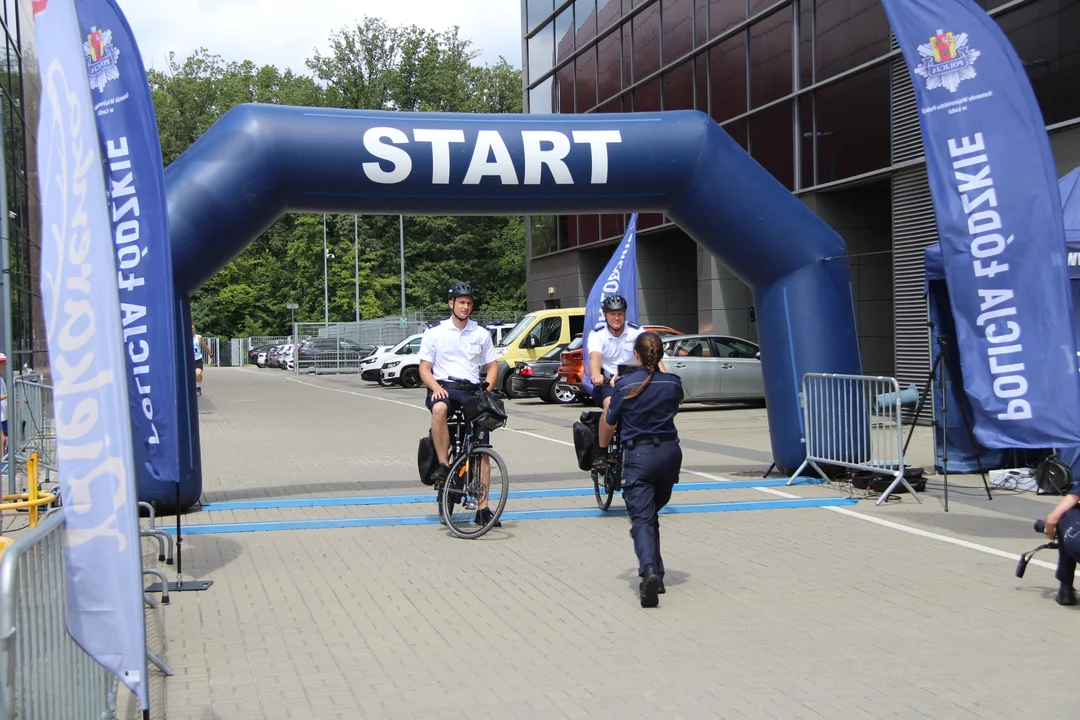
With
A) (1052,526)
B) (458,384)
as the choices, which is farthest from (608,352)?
(1052,526)

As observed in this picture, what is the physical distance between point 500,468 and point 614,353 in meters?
1.69

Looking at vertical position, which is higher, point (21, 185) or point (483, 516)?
point (21, 185)

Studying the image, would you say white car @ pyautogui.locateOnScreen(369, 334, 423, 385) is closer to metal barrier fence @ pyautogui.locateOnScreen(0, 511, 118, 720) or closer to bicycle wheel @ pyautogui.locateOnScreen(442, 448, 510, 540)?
bicycle wheel @ pyautogui.locateOnScreen(442, 448, 510, 540)

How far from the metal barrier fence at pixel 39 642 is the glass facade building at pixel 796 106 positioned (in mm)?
13634

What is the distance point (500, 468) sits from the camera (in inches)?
332

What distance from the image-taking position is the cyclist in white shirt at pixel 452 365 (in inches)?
342

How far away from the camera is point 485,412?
28.2 feet

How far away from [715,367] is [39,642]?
A: 61.0ft

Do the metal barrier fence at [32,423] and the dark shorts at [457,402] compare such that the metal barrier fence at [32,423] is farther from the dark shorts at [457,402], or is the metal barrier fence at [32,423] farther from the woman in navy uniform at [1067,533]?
the woman in navy uniform at [1067,533]

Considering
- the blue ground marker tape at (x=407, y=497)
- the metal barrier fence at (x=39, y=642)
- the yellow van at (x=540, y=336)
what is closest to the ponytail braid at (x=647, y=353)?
the metal barrier fence at (x=39, y=642)

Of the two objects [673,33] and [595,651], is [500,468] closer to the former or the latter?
[595,651]

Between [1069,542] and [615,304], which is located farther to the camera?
[615,304]

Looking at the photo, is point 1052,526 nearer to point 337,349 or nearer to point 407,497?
point 407,497

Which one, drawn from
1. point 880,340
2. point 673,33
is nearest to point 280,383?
point 673,33
